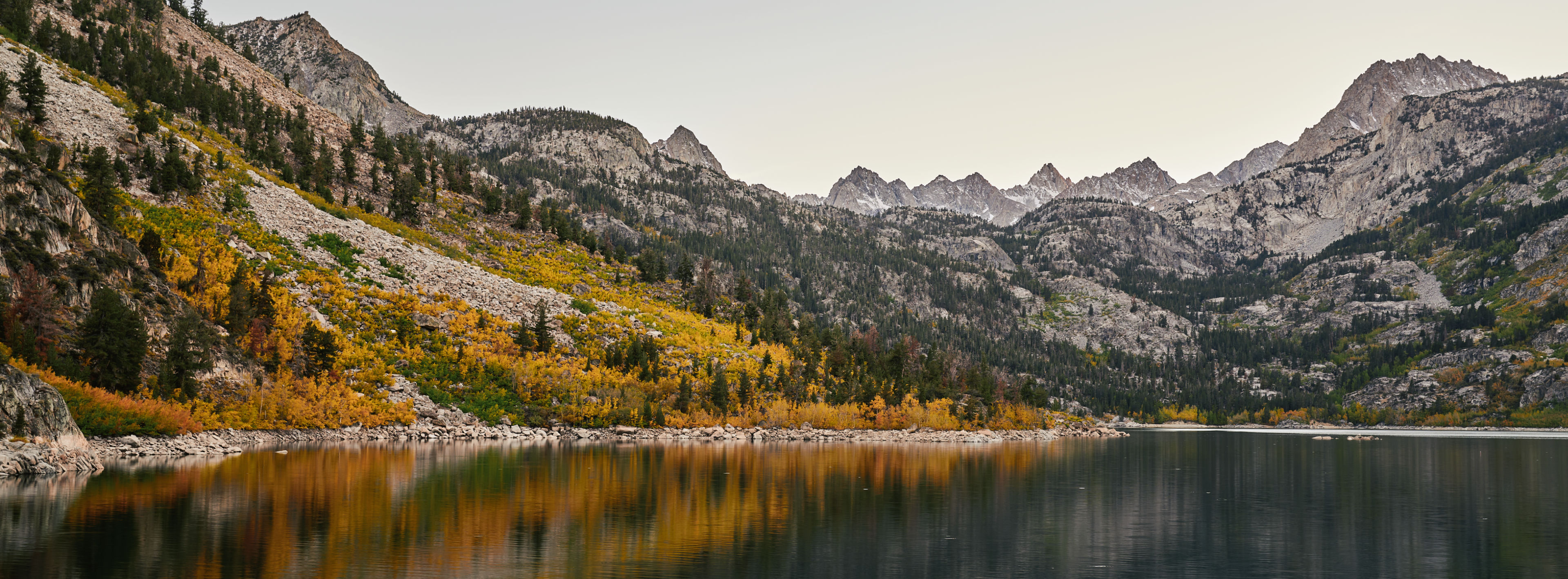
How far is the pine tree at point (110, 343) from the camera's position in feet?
190

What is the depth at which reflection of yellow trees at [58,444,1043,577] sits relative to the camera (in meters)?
26.6

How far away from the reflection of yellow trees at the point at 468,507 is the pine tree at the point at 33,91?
162ft

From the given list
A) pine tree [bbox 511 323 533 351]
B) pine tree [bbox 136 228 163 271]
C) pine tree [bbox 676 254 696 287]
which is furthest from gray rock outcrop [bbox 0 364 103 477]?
pine tree [bbox 676 254 696 287]

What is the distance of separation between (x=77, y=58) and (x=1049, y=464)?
386 feet

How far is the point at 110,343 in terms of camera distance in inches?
2298

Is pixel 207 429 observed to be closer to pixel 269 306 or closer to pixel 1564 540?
pixel 269 306

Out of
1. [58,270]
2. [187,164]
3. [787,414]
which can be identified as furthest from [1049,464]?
[187,164]

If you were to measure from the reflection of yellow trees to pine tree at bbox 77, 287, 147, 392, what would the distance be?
9599 mm

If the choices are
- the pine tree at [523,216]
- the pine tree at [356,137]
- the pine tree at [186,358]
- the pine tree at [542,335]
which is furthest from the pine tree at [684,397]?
the pine tree at [356,137]

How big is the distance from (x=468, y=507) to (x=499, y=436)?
185 ft

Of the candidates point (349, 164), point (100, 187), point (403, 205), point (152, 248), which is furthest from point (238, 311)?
point (349, 164)

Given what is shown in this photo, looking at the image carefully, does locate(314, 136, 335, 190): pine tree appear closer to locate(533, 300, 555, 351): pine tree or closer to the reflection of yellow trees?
locate(533, 300, 555, 351): pine tree

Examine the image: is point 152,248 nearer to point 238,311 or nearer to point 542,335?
point 238,311

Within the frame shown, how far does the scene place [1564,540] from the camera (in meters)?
35.9
